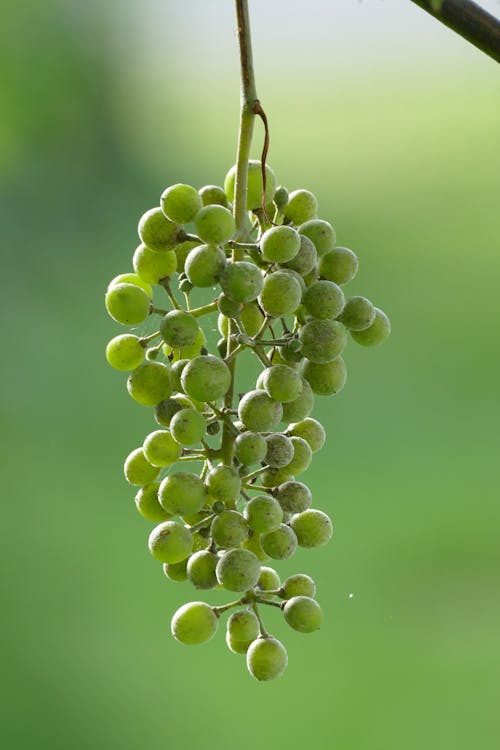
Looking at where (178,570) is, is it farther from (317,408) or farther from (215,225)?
(317,408)

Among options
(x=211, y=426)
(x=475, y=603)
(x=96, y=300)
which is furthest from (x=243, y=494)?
(x=96, y=300)

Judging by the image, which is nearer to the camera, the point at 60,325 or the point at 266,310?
the point at 266,310

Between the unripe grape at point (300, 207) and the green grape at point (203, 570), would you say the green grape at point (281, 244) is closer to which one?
the unripe grape at point (300, 207)

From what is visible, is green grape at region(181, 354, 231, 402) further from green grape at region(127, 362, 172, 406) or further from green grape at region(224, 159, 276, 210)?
green grape at region(224, 159, 276, 210)

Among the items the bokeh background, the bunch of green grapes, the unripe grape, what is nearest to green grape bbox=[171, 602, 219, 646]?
the bunch of green grapes

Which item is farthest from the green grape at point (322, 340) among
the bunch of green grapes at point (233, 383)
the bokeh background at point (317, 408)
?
the bokeh background at point (317, 408)

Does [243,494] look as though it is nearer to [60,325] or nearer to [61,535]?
[61,535]
